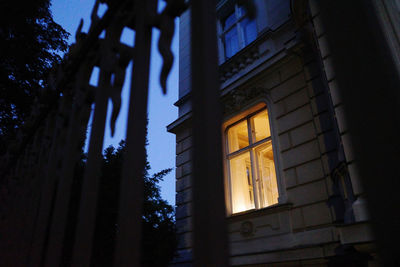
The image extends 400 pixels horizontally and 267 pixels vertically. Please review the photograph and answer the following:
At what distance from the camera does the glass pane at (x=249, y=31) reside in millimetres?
7258

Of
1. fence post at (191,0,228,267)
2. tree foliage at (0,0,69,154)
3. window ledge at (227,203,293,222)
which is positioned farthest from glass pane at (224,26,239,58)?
fence post at (191,0,228,267)

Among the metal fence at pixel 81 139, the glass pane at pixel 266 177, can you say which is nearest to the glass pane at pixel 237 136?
the glass pane at pixel 266 177

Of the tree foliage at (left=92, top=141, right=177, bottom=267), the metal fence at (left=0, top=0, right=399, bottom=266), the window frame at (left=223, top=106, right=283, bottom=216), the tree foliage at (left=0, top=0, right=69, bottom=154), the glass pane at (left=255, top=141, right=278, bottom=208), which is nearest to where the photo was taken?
the metal fence at (left=0, top=0, right=399, bottom=266)

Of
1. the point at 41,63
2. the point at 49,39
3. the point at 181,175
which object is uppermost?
the point at 49,39

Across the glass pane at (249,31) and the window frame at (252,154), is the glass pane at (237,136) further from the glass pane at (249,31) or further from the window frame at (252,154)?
the glass pane at (249,31)

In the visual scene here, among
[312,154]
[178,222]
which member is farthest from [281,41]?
[178,222]

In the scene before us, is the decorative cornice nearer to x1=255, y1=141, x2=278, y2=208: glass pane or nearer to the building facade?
the building facade

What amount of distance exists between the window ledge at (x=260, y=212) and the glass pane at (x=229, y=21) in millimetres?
5427

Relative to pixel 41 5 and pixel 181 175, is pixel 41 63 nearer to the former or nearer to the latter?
pixel 41 5

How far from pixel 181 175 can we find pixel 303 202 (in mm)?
3631

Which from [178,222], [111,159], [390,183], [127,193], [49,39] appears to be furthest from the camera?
[49,39]

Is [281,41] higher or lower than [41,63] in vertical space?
lower

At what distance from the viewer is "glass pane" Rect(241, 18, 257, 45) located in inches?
286

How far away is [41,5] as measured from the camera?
8828mm
